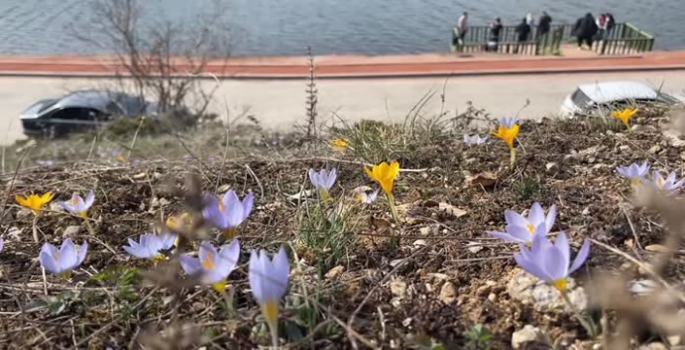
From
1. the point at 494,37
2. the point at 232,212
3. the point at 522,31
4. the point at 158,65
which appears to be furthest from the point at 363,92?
the point at 232,212

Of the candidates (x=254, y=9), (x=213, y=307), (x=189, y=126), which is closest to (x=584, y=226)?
(x=213, y=307)

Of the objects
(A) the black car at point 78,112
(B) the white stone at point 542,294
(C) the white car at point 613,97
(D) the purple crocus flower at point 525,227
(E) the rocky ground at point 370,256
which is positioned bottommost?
(A) the black car at point 78,112

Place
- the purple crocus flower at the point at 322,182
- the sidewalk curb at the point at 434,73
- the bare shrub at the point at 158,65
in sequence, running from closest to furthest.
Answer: the purple crocus flower at the point at 322,182
the bare shrub at the point at 158,65
the sidewalk curb at the point at 434,73

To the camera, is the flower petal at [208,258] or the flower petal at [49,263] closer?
the flower petal at [208,258]

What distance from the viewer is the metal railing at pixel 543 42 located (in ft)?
71.3

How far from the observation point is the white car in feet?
10.4

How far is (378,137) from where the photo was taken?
2.65 metres

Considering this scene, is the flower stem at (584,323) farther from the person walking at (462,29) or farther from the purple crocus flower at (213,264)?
the person walking at (462,29)

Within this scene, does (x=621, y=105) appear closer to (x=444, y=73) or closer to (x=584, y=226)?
(x=584, y=226)

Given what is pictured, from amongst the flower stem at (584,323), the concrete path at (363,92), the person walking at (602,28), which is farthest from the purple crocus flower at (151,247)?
the person walking at (602,28)

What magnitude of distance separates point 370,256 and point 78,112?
1343 centimetres

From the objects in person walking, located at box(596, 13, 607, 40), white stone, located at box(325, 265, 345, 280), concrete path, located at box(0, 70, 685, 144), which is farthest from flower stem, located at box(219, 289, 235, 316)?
person walking, located at box(596, 13, 607, 40)

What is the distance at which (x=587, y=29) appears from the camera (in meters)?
22.3

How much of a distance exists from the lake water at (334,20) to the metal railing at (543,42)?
1.10m
